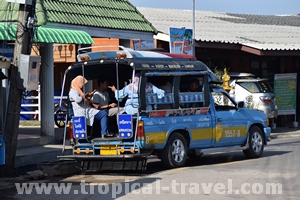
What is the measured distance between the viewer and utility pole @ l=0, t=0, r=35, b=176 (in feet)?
44.3

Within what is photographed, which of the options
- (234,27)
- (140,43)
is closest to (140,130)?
(140,43)

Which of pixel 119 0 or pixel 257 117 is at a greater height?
pixel 119 0

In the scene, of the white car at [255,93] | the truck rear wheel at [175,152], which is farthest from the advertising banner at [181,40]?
the truck rear wheel at [175,152]

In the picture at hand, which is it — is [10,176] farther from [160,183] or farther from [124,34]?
[124,34]

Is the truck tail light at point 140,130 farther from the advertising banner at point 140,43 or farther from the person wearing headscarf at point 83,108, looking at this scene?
the advertising banner at point 140,43

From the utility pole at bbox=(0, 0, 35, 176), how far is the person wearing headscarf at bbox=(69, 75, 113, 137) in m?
1.28

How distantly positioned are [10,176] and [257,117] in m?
6.54

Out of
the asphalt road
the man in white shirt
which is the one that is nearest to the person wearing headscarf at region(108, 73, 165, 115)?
the man in white shirt

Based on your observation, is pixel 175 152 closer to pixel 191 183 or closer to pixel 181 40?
pixel 191 183

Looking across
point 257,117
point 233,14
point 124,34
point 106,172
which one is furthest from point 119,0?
point 233,14

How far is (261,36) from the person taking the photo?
30.8 metres

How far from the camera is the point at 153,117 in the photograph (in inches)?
548

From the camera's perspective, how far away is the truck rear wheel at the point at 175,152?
14211 mm

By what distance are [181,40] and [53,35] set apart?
6525mm
